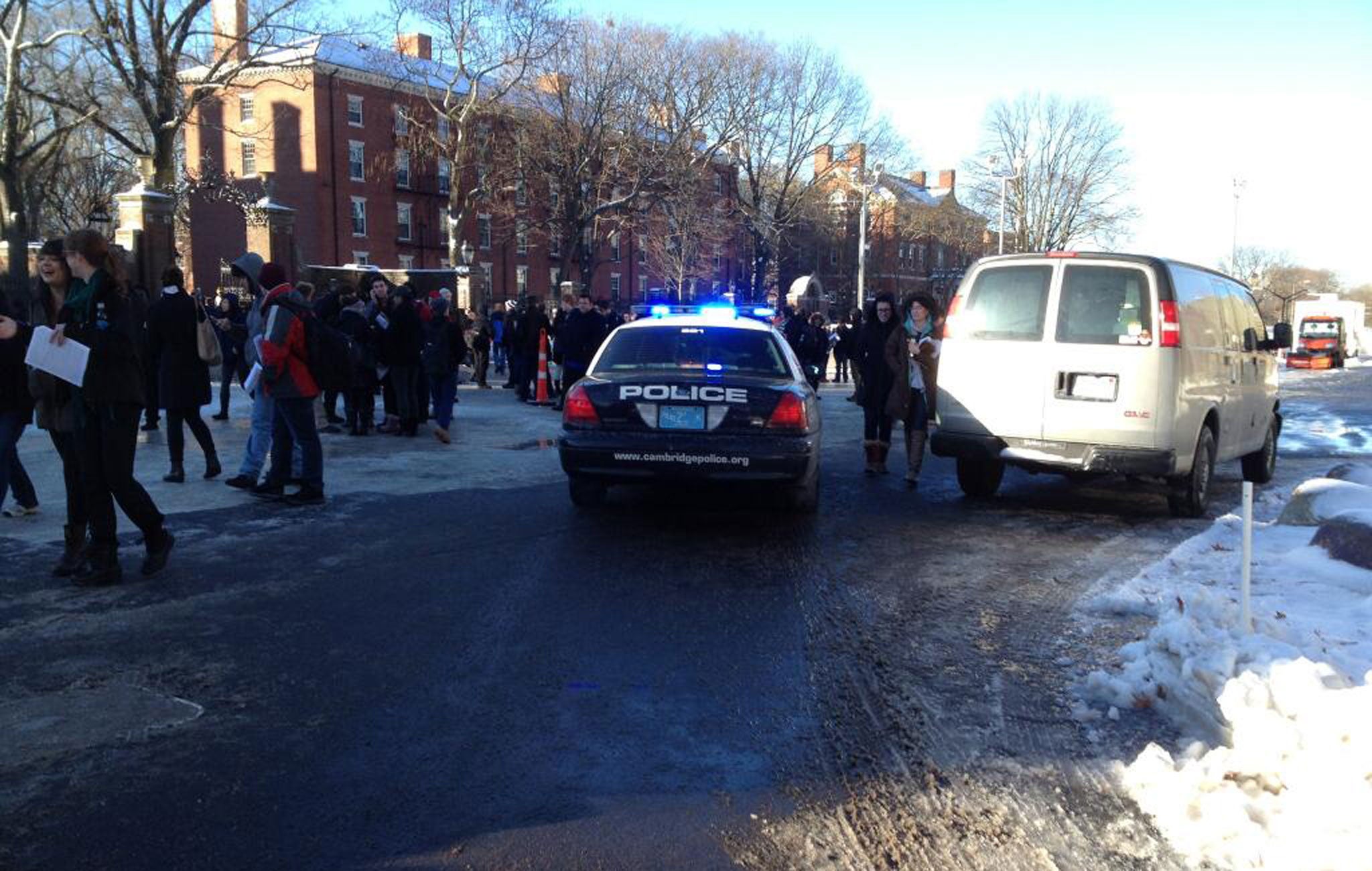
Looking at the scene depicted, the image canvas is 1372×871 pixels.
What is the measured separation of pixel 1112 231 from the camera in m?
57.8

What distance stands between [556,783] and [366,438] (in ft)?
31.8

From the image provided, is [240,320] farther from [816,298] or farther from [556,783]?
[816,298]

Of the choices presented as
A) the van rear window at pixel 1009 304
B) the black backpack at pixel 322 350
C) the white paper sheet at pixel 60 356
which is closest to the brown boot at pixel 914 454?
the van rear window at pixel 1009 304

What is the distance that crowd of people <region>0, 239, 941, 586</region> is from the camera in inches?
228

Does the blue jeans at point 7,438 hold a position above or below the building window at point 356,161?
below

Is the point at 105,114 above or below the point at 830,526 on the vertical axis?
above

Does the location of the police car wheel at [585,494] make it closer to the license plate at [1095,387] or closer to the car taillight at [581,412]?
the car taillight at [581,412]

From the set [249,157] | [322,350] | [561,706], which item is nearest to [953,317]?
[322,350]

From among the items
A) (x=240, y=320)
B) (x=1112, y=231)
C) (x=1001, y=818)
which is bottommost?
(x=1001, y=818)

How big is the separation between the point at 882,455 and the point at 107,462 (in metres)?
7.18

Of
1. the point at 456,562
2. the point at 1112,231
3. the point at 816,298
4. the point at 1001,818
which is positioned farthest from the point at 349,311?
the point at 1112,231

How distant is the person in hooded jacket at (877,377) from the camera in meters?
10.5

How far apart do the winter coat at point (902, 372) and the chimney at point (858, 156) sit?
42908mm

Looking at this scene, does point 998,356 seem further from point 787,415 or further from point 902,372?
point 787,415
